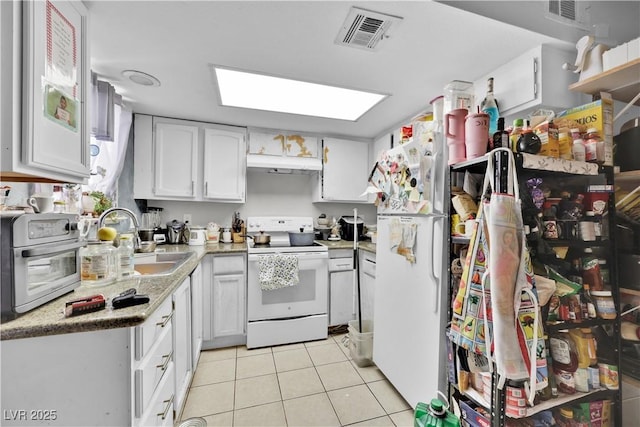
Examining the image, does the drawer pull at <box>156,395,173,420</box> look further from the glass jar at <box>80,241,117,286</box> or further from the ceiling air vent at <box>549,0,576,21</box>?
the ceiling air vent at <box>549,0,576,21</box>

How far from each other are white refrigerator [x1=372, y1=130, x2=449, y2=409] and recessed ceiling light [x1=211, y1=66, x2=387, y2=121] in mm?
729

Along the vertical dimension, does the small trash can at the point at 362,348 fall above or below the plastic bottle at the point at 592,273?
below

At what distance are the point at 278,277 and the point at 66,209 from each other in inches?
59.4

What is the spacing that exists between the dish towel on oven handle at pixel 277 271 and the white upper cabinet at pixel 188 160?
2.79 feet

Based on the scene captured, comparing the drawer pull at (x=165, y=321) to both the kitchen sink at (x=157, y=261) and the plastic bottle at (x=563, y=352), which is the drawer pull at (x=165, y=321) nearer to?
the kitchen sink at (x=157, y=261)

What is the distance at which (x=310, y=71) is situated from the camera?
5.78ft

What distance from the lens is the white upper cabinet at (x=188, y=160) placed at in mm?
2572

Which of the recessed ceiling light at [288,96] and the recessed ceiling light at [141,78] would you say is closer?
the recessed ceiling light at [141,78]

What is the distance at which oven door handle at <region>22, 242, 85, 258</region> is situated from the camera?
84cm

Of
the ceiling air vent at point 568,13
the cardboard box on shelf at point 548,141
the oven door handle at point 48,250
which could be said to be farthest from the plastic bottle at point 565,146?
the oven door handle at point 48,250

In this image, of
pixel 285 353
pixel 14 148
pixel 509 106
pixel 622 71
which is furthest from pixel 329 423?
pixel 622 71

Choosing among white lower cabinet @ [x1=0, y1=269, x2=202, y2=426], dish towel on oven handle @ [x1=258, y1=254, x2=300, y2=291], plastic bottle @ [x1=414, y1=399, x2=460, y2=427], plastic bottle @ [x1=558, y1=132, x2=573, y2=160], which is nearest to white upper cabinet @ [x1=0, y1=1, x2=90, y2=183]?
white lower cabinet @ [x1=0, y1=269, x2=202, y2=426]

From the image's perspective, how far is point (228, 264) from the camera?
7.86 ft

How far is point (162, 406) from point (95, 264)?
70cm
